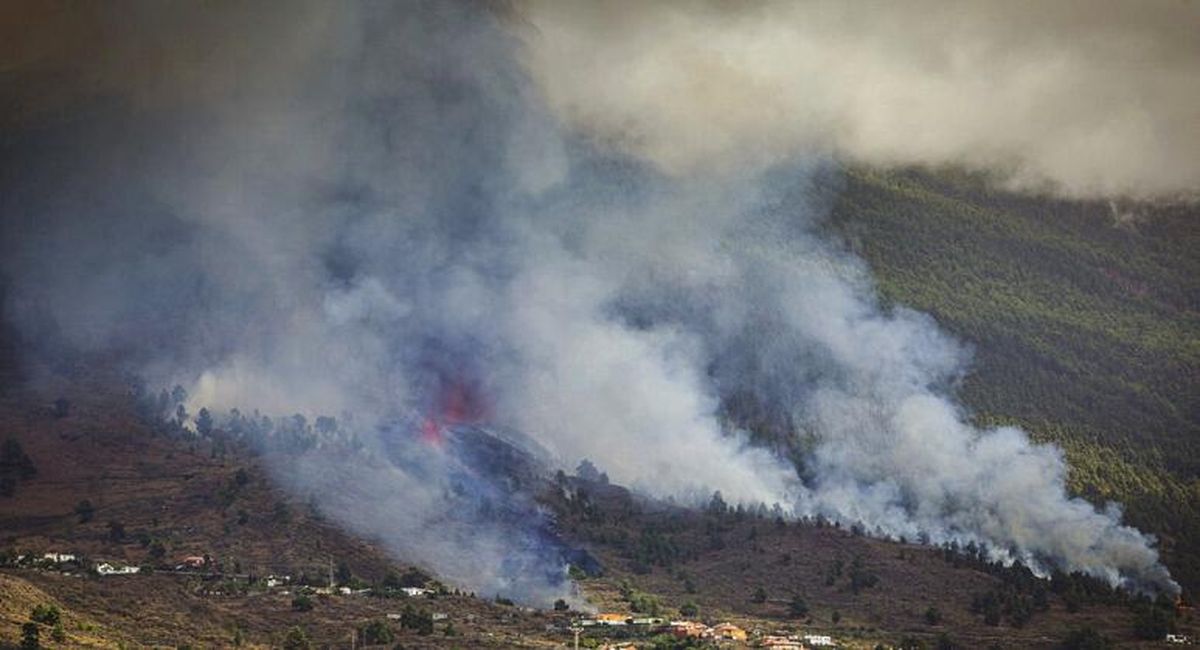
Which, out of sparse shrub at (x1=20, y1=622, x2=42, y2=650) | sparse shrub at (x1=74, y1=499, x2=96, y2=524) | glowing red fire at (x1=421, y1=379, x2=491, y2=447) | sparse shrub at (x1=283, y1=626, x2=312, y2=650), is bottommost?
sparse shrub at (x1=20, y1=622, x2=42, y2=650)

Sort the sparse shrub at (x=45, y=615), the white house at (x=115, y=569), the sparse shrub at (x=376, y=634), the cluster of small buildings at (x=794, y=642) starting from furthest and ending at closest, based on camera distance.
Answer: the white house at (x=115, y=569) → the cluster of small buildings at (x=794, y=642) → the sparse shrub at (x=376, y=634) → the sparse shrub at (x=45, y=615)

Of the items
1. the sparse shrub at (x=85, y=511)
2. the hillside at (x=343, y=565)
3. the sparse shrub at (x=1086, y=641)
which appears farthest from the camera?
the sparse shrub at (x=85, y=511)

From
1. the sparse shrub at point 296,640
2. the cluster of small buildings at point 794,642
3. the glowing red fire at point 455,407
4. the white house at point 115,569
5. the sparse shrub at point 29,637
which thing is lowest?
the sparse shrub at point 29,637

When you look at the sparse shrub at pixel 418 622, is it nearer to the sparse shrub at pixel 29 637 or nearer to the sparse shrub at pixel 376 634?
the sparse shrub at pixel 376 634

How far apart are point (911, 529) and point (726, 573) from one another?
32.4m

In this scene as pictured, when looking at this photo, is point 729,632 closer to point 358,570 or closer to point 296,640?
point 358,570

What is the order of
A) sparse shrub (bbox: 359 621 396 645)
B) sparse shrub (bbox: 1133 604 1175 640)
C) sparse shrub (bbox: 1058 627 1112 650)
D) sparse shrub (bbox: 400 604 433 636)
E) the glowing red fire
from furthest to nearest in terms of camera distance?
the glowing red fire
sparse shrub (bbox: 1133 604 1175 640)
sparse shrub (bbox: 1058 627 1112 650)
sparse shrub (bbox: 400 604 433 636)
sparse shrub (bbox: 359 621 396 645)

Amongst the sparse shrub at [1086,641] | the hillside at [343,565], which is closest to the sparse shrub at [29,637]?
the hillside at [343,565]

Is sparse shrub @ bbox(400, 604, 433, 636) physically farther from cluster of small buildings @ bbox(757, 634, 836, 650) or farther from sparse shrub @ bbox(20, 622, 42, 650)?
sparse shrub @ bbox(20, 622, 42, 650)

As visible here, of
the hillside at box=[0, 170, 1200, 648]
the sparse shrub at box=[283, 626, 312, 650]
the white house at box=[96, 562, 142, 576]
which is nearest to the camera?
the sparse shrub at box=[283, 626, 312, 650]

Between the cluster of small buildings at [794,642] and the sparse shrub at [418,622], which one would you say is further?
the cluster of small buildings at [794,642]

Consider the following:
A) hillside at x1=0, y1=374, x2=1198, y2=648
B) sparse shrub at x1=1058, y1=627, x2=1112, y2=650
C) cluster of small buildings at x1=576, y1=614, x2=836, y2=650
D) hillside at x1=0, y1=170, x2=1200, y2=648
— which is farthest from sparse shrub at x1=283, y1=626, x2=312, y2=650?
sparse shrub at x1=1058, y1=627, x2=1112, y2=650

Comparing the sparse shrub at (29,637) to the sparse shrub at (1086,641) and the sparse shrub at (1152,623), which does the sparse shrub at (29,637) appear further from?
the sparse shrub at (1152,623)

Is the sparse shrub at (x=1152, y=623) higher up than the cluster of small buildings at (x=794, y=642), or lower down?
higher up
